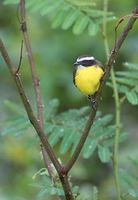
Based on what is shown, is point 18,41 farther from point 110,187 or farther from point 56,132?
point 56,132

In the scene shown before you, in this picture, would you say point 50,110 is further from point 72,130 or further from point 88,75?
point 88,75

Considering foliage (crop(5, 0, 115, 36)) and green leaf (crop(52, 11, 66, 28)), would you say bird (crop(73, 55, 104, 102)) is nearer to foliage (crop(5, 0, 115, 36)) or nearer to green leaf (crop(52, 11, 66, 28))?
foliage (crop(5, 0, 115, 36))

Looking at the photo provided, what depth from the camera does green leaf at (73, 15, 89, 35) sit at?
264 cm

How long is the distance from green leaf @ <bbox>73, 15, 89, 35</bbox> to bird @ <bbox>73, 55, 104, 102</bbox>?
7.7 inches

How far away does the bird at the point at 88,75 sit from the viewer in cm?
230

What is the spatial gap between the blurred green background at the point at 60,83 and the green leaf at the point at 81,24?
1.99m

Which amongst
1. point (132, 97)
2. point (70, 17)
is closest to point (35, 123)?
point (132, 97)

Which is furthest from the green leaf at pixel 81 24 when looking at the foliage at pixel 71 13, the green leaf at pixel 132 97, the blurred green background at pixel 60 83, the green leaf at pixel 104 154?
the blurred green background at pixel 60 83

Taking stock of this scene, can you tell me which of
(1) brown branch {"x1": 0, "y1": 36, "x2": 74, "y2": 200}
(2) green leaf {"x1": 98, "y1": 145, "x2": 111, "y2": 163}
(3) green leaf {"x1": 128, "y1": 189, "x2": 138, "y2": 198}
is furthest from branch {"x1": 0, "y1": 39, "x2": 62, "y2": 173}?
(2) green leaf {"x1": 98, "y1": 145, "x2": 111, "y2": 163}

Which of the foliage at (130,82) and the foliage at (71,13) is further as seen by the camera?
the foliage at (71,13)

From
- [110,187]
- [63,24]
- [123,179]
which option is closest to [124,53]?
[110,187]

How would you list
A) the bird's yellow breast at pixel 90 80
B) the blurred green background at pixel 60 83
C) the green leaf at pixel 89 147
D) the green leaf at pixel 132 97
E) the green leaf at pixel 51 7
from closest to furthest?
the bird's yellow breast at pixel 90 80
the green leaf at pixel 132 97
the green leaf at pixel 89 147
the green leaf at pixel 51 7
the blurred green background at pixel 60 83

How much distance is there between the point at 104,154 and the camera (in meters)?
2.47

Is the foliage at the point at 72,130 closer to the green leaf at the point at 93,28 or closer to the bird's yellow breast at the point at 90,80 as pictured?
the bird's yellow breast at the point at 90,80
